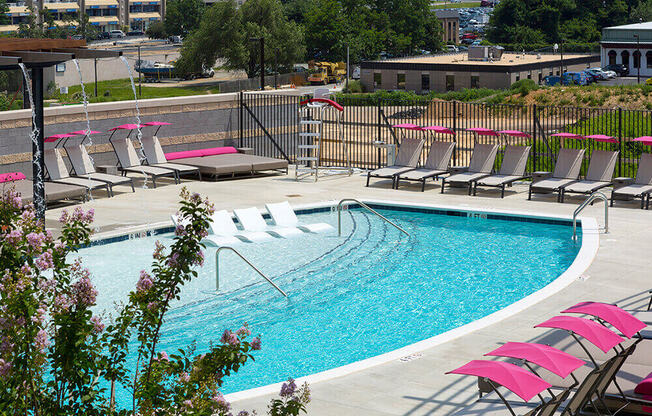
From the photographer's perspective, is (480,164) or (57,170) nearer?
(57,170)

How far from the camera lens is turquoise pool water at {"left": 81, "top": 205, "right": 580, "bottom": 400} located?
1155 centimetres

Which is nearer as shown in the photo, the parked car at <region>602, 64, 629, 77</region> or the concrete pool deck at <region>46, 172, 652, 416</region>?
the concrete pool deck at <region>46, 172, 652, 416</region>

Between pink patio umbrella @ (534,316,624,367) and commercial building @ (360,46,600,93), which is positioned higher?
commercial building @ (360,46,600,93)

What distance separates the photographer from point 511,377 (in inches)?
263

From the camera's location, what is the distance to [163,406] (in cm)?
495

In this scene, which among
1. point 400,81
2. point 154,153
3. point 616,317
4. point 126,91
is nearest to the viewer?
point 616,317

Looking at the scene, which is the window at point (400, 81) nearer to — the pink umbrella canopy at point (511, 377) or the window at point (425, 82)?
the window at point (425, 82)

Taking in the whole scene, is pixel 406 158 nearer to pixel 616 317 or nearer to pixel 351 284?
pixel 351 284

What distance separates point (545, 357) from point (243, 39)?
8408cm

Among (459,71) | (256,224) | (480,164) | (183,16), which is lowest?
(256,224)

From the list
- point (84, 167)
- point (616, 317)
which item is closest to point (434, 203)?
point (84, 167)

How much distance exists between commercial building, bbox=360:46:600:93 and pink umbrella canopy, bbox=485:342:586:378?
227 feet

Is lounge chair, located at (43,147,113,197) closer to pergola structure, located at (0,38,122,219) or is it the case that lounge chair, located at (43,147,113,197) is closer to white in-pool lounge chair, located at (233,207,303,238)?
pergola structure, located at (0,38,122,219)

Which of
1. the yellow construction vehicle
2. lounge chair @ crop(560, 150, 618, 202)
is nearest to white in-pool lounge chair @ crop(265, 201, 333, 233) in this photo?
lounge chair @ crop(560, 150, 618, 202)
